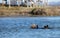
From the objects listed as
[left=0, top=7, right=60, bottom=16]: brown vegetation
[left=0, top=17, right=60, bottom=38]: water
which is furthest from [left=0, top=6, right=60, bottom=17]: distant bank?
[left=0, top=17, right=60, bottom=38]: water

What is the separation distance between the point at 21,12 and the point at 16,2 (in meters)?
5.56

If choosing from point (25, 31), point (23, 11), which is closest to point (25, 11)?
point (23, 11)

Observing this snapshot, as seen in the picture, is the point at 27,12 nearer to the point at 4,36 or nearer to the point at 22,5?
the point at 22,5

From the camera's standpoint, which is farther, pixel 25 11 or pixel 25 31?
pixel 25 11

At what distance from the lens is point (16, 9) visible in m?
56.2

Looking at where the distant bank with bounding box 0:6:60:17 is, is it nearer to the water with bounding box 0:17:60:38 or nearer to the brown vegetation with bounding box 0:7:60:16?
the brown vegetation with bounding box 0:7:60:16

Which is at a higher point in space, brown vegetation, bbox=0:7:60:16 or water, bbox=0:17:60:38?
brown vegetation, bbox=0:7:60:16

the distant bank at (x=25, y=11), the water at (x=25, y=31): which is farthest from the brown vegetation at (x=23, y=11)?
the water at (x=25, y=31)

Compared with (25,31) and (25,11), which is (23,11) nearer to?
(25,11)

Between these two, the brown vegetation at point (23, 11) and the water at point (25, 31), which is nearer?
the water at point (25, 31)

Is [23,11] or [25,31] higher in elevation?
[23,11]

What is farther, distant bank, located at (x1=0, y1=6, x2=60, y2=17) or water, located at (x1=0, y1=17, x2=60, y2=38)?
distant bank, located at (x1=0, y1=6, x2=60, y2=17)

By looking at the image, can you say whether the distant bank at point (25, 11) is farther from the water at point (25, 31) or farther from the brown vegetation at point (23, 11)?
the water at point (25, 31)

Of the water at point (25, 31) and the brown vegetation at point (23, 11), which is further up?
the brown vegetation at point (23, 11)
